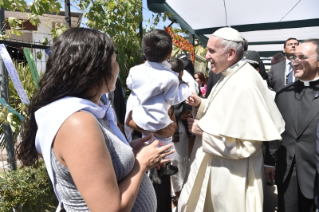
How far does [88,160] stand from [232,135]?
141cm

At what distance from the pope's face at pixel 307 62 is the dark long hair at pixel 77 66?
190 cm

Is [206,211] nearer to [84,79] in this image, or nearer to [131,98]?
[131,98]

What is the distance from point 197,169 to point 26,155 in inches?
62.6

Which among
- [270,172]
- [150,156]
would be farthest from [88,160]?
[270,172]

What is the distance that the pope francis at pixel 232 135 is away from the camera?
7.06ft

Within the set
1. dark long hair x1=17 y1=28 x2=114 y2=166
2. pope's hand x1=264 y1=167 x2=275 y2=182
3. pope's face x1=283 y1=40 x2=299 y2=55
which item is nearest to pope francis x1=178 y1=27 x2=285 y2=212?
pope's hand x1=264 y1=167 x2=275 y2=182

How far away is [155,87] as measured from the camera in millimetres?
2381

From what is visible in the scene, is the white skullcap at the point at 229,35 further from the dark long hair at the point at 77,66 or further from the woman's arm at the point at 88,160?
the woman's arm at the point at 88,160

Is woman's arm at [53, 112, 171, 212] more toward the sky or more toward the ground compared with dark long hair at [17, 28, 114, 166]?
more toward the ground

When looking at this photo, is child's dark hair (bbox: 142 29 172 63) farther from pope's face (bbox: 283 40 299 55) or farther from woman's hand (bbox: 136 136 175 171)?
pope's face (bbox: 283 40 299 55)

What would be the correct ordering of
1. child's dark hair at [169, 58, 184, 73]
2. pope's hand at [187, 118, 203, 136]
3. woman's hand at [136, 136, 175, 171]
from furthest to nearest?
child's dark hair at [169, 58, 184, 73] → pope's hand at [187, 118, 203, 136] → woman's hand at [136, 136, 175, 171]

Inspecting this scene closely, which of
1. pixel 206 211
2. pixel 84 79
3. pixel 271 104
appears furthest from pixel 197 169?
pixel 84 79

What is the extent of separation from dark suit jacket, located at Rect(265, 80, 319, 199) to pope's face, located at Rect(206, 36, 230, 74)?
0.68 m

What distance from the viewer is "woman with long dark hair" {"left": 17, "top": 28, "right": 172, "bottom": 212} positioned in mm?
1004
